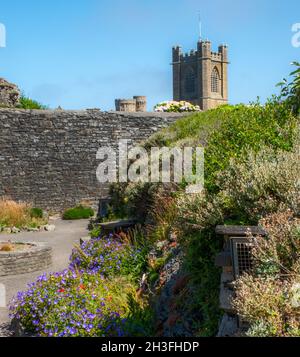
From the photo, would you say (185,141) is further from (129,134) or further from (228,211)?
(129,134)

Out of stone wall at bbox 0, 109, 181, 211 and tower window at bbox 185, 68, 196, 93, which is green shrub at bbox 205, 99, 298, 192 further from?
tower window at bbox 185, 68, 196, 93

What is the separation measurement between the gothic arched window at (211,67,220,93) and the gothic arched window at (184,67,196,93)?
96.9 inches

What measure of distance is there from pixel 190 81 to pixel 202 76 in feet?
14.5

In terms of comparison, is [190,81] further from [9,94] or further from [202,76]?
[9,94]

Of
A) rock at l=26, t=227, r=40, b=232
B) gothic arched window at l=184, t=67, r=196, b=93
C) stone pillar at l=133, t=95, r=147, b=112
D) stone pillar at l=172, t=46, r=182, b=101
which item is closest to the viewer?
rock at l=26, t=227, r=40, b=232

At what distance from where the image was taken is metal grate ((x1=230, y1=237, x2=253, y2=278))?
4.45 m

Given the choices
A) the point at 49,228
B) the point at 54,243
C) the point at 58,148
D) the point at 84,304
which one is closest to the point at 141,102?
the point at 58,148

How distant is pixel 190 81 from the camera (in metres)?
77.9

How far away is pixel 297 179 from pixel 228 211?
32.1 inches

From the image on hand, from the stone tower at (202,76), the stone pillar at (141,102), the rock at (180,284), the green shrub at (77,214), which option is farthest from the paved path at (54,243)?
Answer: the stone tower at (202,76)

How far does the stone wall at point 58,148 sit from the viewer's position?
1788 centimetres

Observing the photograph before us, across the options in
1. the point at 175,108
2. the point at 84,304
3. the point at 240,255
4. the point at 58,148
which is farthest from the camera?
the point at 175,108

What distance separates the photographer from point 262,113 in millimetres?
9141

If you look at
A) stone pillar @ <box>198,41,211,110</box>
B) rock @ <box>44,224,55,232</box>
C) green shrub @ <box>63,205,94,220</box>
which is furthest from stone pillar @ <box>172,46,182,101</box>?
rock @ <box>44,224,55,232</box>
